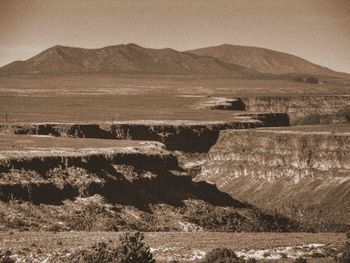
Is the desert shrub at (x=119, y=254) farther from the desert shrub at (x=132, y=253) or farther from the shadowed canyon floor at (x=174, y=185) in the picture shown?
the shadowed canyon floor at (x=174, y=185)

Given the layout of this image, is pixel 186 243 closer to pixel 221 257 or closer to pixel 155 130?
pixel 221 257

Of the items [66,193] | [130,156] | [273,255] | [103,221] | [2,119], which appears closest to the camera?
[273,255]

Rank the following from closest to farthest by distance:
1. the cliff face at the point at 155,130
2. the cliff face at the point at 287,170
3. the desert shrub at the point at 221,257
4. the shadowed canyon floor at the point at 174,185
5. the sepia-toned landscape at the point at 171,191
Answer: the desert shrub at the point at 221,257 < the sepia-toned landscape at the point at 171,191 < the shadowed canyon floor at the point at 174,185 < the cliff face at the point at 287,170 < the cliff face at the point at 155,130

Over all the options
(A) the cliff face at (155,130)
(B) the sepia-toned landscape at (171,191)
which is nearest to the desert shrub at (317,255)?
Answer: (B) the sepia-toned landscape at (171,191)

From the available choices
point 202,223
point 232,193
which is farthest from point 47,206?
point 232,193

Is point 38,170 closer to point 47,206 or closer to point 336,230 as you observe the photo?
point 47,206

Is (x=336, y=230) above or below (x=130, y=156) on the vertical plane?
below
